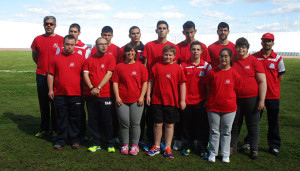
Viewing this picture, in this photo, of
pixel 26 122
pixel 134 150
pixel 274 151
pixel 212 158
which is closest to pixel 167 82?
pixel 134 150

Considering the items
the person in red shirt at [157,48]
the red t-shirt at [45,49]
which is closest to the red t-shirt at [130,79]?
the person in red shirt at [157,48]

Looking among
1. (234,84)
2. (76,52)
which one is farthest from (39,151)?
(234,84)

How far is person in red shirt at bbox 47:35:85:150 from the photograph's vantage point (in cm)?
455

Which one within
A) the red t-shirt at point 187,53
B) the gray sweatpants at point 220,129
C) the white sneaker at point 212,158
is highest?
the red t-shirt at point 187,53

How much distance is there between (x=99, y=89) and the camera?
436cm

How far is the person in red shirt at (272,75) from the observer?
14.6 ft

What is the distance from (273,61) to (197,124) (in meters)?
1.55

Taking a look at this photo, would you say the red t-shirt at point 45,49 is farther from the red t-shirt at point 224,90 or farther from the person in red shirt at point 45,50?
the red t-shirt at point 224,90

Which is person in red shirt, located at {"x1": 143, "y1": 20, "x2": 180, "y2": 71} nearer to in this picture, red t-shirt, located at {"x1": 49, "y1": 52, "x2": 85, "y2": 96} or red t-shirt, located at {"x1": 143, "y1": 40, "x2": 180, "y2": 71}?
red t-shirt, located at {"x1": 143, "y1": 40, "x2": 180, "y2": 71}

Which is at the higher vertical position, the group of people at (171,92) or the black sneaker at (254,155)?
the group of people at (171,92)

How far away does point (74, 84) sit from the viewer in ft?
15.0

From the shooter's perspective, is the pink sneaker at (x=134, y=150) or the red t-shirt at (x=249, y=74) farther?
the pink sneaker at (x=134, y=150)

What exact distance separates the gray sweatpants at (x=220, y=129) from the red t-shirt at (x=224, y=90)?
0.09 m

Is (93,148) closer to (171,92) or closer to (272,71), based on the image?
(171,92)
